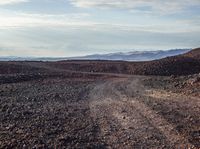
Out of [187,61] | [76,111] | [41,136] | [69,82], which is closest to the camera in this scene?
[41,136]

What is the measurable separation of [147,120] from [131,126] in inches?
49.8

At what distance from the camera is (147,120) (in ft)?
55.5

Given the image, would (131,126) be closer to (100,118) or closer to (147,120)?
(147,120)

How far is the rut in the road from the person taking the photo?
13.5 meters

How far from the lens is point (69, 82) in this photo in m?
36.9

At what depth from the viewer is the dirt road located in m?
13.6

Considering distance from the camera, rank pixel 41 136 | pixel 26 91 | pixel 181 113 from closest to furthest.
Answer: pixel 41 136, pixel 181 113, pixel 26 91

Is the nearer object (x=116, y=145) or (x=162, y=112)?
(x=116, y=145)

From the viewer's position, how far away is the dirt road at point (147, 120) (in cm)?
1356

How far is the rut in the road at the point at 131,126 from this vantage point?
13.5 metres

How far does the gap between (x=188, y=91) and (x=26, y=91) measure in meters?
10.5

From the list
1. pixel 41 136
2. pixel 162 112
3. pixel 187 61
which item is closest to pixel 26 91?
pixel 162 112

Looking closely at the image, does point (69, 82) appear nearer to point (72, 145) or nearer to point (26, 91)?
point (26, 91)

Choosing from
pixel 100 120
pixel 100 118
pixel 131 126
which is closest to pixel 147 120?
pixel 131 126
